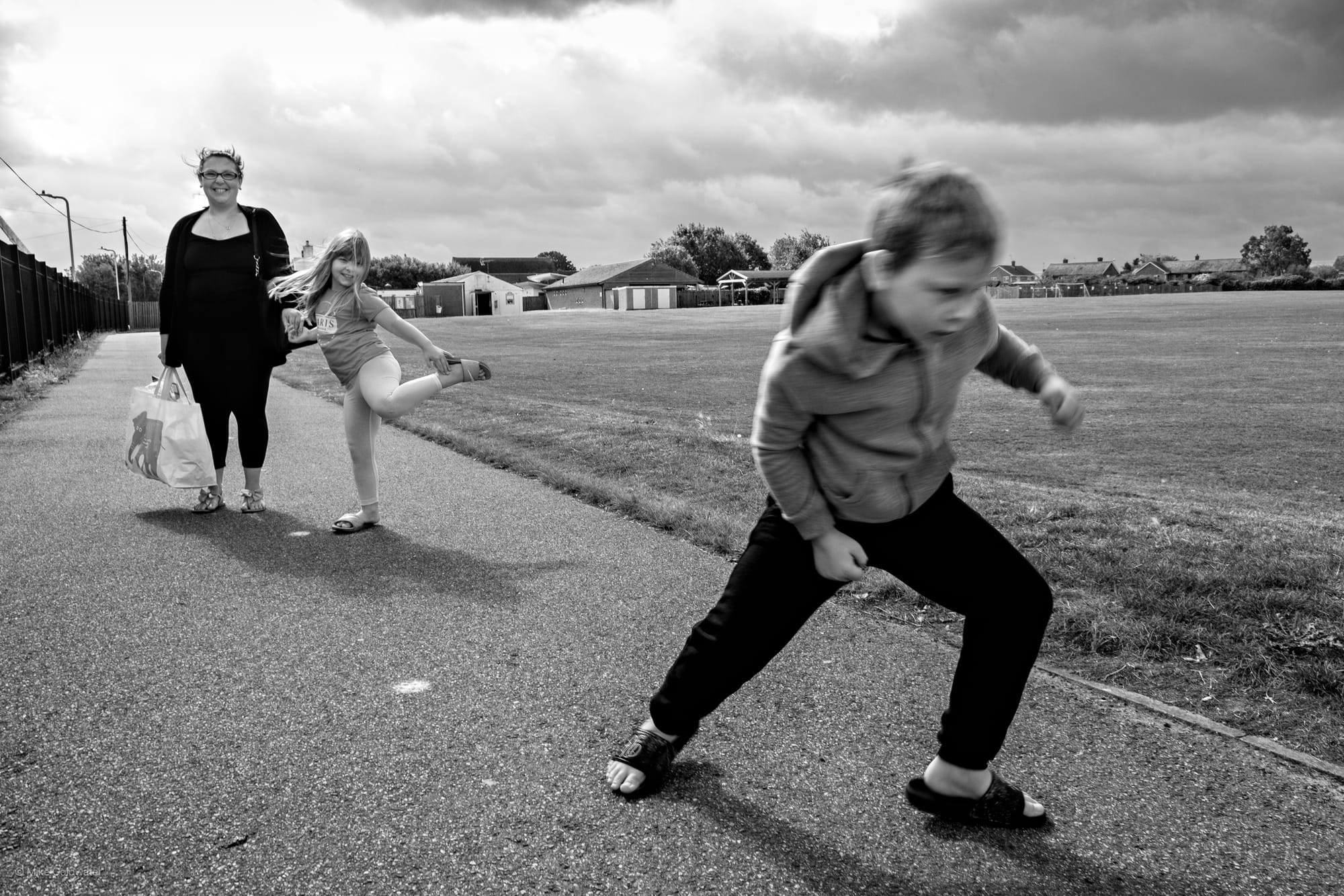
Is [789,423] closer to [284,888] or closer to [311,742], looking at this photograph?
[284,888]

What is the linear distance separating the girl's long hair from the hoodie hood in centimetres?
399

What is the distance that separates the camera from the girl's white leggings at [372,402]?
18.0 feet

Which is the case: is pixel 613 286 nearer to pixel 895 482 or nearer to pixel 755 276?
pixel 755 276

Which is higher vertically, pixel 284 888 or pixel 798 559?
pixel 798 559

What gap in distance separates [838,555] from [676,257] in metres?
135

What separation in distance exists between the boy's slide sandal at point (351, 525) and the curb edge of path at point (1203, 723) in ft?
12.3

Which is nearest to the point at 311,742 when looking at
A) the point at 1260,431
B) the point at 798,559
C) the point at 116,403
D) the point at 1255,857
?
the point at 798,559

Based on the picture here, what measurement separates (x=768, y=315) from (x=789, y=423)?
51.5 meters

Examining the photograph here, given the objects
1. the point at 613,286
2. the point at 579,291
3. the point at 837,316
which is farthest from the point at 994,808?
the point at 579,291

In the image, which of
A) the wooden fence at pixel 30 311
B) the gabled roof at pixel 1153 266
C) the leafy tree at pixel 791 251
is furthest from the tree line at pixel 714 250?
the wooden fence at pixel 30 311

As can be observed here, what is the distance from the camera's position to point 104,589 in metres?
4.49

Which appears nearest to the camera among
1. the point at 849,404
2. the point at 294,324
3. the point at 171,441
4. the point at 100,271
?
the point at 849,404

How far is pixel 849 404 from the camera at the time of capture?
227 centimetres

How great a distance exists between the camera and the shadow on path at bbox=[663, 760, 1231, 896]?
223cm
